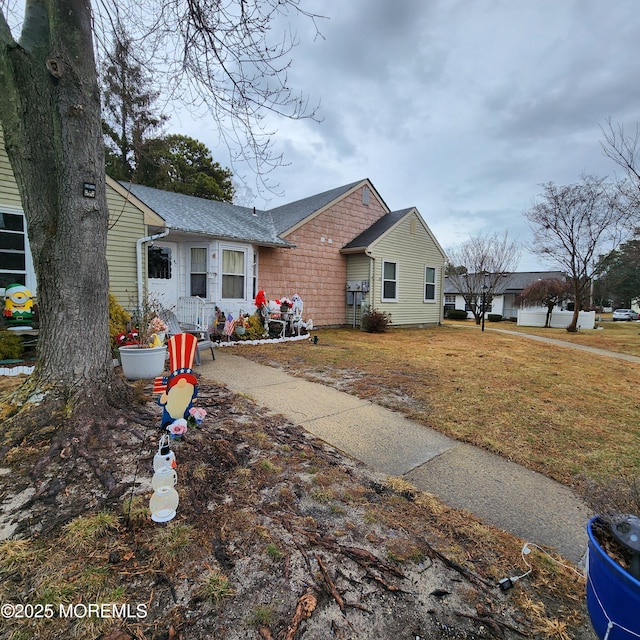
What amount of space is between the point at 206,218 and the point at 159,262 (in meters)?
1.96

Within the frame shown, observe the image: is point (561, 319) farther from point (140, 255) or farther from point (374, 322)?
point (140, 255)

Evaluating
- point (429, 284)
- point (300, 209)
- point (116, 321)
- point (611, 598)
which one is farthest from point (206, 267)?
point (429, 284)

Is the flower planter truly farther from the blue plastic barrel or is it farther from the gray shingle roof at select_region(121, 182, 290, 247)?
the blue plastic barrel

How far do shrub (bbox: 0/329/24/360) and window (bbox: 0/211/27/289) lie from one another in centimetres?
140

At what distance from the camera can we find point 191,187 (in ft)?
66.5

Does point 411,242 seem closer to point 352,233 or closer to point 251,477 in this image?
point 352,233

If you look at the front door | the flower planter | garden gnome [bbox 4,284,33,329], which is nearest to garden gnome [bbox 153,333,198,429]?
the flower planter

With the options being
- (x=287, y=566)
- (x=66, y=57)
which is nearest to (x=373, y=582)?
(x=287, y=566)

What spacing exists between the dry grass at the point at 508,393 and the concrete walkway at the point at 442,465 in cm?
26

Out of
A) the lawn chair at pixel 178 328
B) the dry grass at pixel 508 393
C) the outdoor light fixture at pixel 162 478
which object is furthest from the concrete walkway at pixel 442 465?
the lawn chair at pixel 178 328

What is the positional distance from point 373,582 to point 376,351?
23.3ft

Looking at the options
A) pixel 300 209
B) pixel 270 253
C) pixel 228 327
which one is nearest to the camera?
pixel 228 327

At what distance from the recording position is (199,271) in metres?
9.62

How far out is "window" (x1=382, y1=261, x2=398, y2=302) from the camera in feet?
45.4
